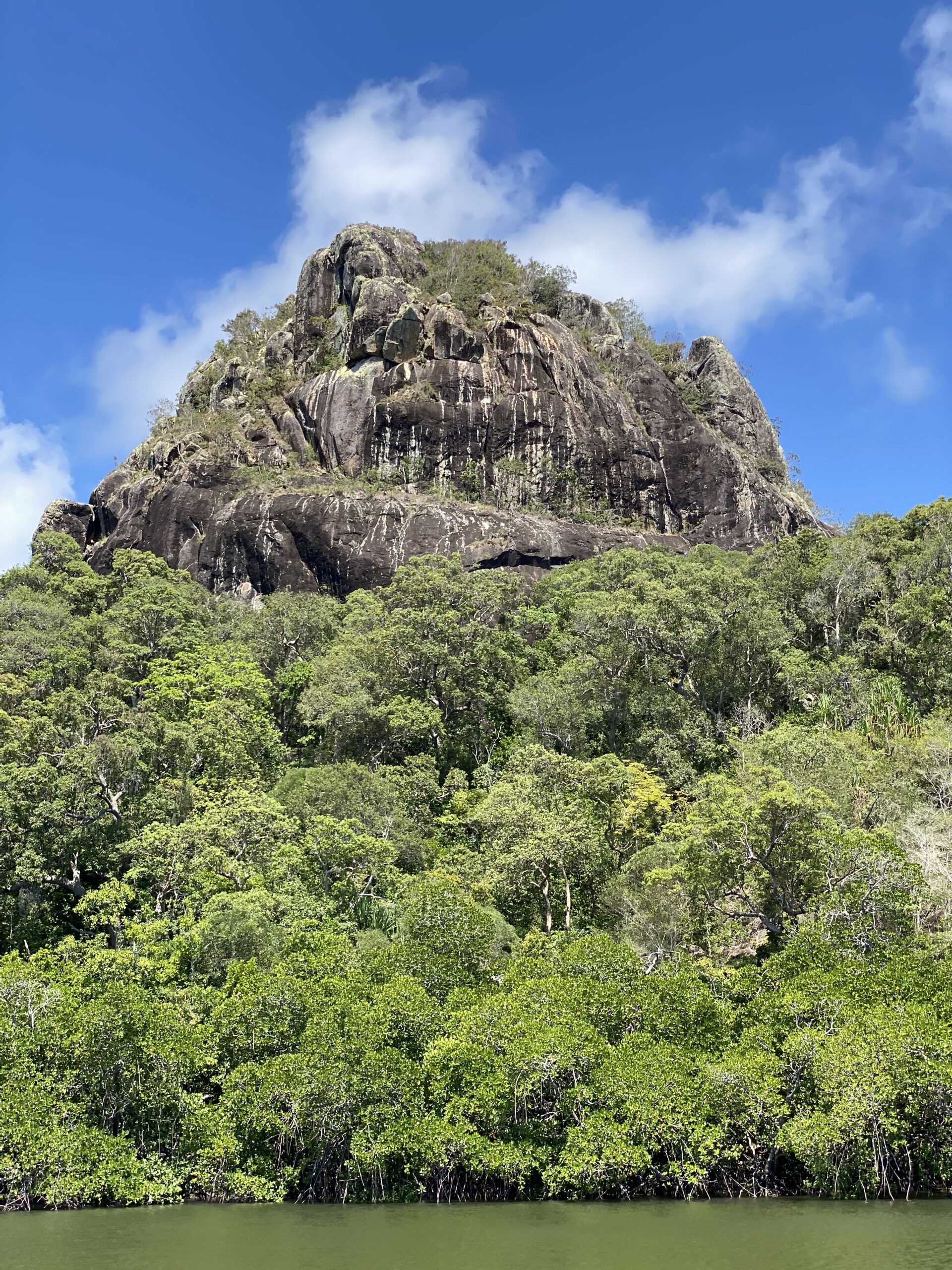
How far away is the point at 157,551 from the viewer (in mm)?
54938

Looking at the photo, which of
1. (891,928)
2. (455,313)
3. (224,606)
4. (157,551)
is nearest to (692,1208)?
(891,928)

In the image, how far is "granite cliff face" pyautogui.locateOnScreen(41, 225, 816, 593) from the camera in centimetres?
5200

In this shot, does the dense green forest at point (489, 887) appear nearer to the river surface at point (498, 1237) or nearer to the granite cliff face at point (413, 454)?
the river surface at point (498, 1237)

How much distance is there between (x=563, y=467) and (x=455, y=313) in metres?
12.6

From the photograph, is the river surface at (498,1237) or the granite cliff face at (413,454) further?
the granite cliff face at (413,454)

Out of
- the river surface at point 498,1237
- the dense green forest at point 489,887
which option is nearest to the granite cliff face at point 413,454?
the dense green forest at point 489,887

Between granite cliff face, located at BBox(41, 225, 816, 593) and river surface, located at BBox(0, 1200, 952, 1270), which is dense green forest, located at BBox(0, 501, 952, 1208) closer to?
river surface, located at BBox(0, 1200, 952, 1270)

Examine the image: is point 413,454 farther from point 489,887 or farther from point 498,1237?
point 498,1237

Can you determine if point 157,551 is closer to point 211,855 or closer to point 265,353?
point 265,353

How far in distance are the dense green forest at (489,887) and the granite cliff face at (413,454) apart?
8.75 m

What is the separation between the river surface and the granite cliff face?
36046 mm

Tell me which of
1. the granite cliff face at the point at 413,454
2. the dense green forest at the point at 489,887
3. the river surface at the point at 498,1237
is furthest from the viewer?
the granite cliff face at the point at 413,454

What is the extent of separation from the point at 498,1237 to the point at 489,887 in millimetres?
12560

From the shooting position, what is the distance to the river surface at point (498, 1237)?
12.3 metres
